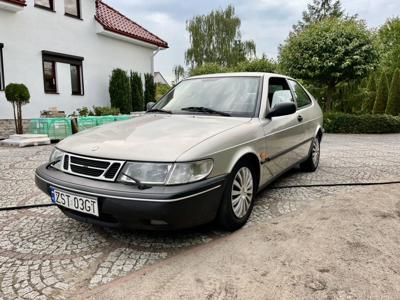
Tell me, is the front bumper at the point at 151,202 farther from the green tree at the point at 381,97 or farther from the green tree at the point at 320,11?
the green tree at the point at 320,11

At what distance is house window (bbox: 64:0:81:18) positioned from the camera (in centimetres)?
1188

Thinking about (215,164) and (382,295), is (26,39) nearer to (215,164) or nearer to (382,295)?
(215,164)

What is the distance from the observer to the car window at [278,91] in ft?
11.6

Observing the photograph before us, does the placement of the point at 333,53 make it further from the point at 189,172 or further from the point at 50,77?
the point at 189,172

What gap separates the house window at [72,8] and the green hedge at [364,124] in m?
10.5

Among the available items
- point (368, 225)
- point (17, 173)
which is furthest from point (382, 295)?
point (17, 173)

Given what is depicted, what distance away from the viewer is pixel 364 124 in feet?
39.4

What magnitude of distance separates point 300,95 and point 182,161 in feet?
9.96

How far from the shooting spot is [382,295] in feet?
6.20

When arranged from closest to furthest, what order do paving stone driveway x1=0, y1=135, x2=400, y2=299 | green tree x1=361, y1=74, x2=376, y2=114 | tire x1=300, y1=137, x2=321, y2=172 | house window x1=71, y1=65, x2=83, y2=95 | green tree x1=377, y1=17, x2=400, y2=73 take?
paving stone driveway x1=0, y1=135, x2=400, y2=299 < tire x1=300, y1=137, x2=321, y2=172 < house window x1=71, y1=65, x2=83, y2=95 < green tree x1=361, y1=74, x2=376, y2=114 < green tree x1=377, y1=17, x2=400, y2=73

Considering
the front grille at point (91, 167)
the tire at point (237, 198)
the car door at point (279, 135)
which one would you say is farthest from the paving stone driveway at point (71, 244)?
the front grille at point (91, 167)

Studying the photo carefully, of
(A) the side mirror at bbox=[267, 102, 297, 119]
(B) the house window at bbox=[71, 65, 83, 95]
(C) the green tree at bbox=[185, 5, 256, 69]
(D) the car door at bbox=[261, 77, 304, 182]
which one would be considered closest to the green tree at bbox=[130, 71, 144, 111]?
(B) the house window at bbox=[71, 65, 83, 95]

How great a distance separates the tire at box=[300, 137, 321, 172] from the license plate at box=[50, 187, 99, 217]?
3.51 meters

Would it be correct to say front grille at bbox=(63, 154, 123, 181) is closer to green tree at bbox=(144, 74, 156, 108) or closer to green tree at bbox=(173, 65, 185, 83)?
green tree at bbox=(144, 74, 156, 108)
